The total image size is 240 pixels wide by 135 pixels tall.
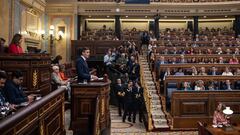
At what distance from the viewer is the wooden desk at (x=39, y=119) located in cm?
242

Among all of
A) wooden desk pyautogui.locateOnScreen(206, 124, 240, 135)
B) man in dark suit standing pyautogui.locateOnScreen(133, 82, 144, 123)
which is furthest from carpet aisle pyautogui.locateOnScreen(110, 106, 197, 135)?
wooden desk pyautogui.locateOnScreen(206, 124, 240, 135)

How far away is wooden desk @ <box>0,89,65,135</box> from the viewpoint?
242cm

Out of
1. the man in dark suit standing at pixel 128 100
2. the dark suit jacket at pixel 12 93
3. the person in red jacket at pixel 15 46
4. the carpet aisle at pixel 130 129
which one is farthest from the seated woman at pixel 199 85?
the dark suit jacket at pixel 12 93

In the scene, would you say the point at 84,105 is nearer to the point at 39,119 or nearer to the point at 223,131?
the point at 39,119

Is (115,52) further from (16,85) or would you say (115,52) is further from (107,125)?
(16,85)

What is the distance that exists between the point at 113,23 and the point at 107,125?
1686 centimetres

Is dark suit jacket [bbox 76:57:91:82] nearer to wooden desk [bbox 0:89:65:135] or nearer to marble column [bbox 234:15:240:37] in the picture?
wooden desk [bbox 0:89:65:135]

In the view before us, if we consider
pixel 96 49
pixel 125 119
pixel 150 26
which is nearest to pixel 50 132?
pixel 125 119

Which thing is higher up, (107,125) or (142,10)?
(142,10)

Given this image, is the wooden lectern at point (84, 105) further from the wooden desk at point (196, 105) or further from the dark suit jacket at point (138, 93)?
the dark suit jacket at point (138, 93)

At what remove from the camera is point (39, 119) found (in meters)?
3.12

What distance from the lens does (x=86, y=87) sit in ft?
17.6

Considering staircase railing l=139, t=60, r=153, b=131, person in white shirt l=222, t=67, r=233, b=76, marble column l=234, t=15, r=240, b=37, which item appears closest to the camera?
staircase railing l=139, t=60, r=153, b=131

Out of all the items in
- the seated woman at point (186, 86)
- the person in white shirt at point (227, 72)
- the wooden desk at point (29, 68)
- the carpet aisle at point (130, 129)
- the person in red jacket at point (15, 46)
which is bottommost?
the carpet aisle at point (130, 129)
